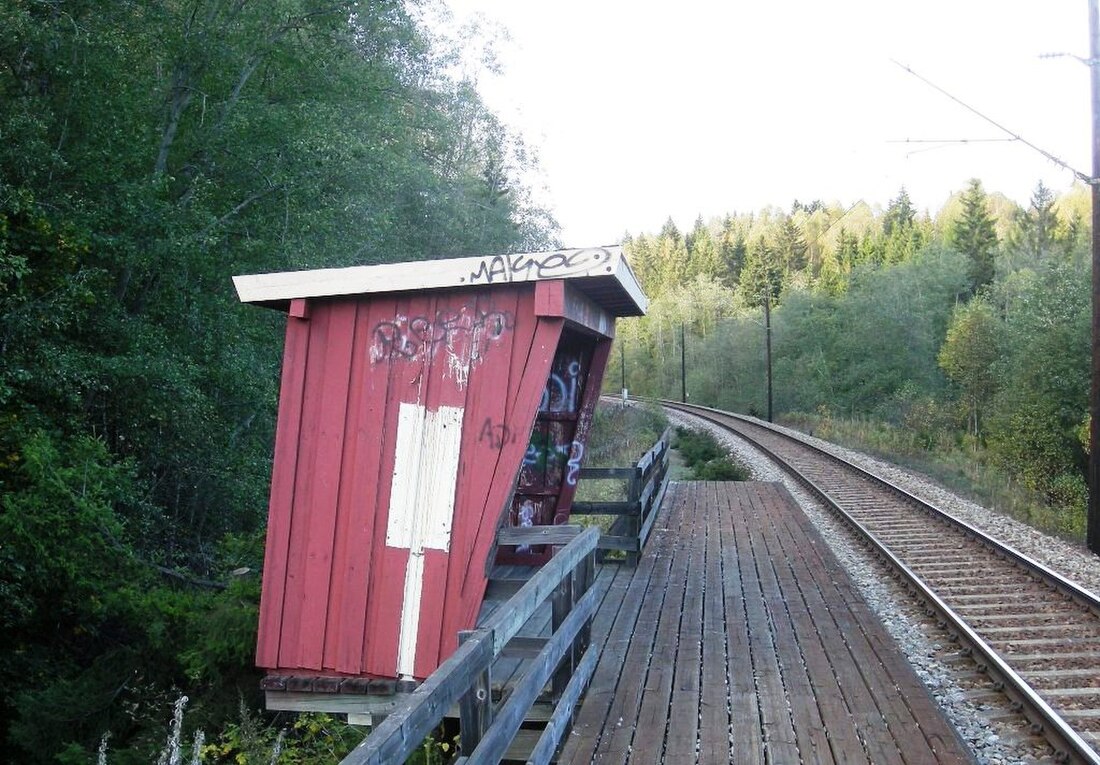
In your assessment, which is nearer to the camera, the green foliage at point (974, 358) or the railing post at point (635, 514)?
the railing post at point (635, 514)

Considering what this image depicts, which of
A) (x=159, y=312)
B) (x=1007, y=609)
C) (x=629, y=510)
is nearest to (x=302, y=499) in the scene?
(x=629, y=510)

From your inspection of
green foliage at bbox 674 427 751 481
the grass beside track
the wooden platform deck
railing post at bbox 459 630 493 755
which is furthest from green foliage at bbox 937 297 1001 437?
railing post at bbox 459 630 493 755

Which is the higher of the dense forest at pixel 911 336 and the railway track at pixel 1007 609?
the dense forest at pixel 911 336

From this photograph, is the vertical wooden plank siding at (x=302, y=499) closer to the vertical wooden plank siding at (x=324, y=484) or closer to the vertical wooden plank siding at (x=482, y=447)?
the vertical wooden plank siding at (x=324, y=484)

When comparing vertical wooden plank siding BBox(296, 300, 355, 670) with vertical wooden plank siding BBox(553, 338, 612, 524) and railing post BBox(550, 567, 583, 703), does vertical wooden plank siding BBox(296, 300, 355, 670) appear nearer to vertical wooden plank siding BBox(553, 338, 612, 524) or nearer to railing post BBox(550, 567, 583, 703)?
railing post BBox(550, 567, 583, 703)

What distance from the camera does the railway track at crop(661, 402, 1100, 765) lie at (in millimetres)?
4812

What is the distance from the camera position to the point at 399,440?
5.02 metres

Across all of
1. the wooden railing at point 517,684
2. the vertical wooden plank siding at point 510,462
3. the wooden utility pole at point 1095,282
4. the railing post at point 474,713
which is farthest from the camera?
the wooden utility pole at point 1095,282

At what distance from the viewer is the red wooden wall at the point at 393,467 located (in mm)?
4844

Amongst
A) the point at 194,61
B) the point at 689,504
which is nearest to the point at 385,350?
the point at 689,504

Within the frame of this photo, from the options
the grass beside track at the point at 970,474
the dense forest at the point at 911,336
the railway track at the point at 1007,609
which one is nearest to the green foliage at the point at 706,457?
the grass beside track at the point at 970,474

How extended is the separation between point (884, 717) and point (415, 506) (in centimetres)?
276

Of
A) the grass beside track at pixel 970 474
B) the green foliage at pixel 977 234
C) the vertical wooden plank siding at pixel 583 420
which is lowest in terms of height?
the grass beside track at pixel 970 474

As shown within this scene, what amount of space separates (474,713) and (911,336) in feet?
157
